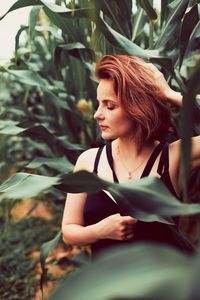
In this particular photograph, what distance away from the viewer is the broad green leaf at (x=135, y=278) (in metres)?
0.23

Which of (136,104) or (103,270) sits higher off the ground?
(103,270)

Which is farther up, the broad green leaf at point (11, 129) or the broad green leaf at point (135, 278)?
the broad green leaf at point (135, 278)

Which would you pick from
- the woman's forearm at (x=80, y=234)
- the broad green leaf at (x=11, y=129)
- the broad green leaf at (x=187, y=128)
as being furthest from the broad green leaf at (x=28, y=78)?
the broad green leaf at (x=187, y=128)

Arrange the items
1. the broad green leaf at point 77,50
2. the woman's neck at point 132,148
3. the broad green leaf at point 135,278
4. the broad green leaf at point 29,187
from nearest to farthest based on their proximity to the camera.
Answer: the broad green leaf at point 135,278, the broad green leaf at point 29,187, the woman's neck at point 132,148, the broad green leaf at point 77,50

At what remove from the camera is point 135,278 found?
0.82 ft

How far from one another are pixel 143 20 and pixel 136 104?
0.45 metres

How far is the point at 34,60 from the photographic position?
2.51 metres

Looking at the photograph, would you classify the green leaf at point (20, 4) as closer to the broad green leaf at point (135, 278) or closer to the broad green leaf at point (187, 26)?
the broad green leaf at point (187, 26)

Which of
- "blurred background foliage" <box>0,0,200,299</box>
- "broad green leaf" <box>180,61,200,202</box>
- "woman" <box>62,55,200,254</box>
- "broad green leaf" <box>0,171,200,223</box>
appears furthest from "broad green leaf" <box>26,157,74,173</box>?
"broad green leaf" <box>180,61,200,202</box>

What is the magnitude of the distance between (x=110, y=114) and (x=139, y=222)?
0.68ft

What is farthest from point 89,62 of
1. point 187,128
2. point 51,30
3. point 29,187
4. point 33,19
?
point 187,128

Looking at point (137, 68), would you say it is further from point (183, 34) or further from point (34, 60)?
point (34, 60)

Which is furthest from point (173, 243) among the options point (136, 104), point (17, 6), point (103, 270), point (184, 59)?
point (103, 270)

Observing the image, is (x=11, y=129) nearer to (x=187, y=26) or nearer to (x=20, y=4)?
(x=20, y=4)
